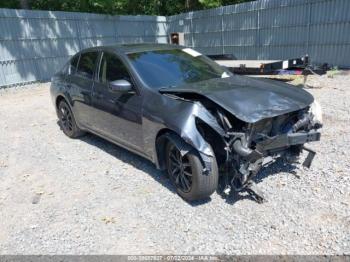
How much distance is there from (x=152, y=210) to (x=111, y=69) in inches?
87.3

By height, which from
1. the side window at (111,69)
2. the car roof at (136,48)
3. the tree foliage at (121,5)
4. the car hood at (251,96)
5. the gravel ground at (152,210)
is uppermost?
the tree foliage at (121,5)

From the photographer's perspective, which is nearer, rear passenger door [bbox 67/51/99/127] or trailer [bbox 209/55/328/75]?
rear passenger door [bbox 67/51/99/127]

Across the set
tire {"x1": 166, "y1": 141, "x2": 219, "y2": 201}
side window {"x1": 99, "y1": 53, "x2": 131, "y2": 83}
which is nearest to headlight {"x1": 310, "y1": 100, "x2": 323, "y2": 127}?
tire {"x1": 166, "y1": 141, "x2": 219, "y2": 201}

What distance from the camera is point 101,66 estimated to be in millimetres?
5094

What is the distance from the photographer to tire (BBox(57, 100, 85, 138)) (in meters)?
6.17

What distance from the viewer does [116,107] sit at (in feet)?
15.1

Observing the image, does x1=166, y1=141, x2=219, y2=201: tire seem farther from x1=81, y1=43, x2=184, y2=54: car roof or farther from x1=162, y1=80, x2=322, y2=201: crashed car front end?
x1=81, y1=43, x2=184, y2=54: car roof

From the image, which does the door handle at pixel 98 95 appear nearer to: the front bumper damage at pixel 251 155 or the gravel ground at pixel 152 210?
the gravel ground at pixel 152 210

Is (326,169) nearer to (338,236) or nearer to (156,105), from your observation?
(338,236)

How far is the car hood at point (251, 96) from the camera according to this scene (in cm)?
344

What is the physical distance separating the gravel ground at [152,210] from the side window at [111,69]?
4.20ft

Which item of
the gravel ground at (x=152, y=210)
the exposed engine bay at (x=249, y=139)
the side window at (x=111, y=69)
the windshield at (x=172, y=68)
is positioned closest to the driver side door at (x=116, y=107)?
the side window at (x=111, y=69)

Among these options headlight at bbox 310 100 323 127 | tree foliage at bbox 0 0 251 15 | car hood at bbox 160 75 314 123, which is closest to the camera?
car hood at bbox 160 75 314 123

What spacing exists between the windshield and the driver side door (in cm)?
23
